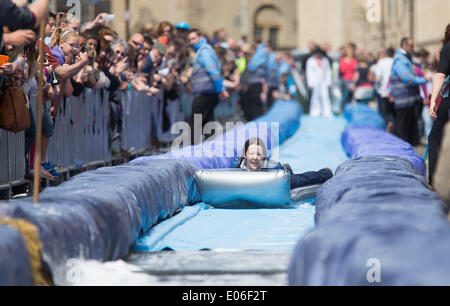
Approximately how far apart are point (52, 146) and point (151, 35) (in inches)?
217

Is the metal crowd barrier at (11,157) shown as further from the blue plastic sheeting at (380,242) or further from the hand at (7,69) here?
the blue plastic sheeting at (380,242)

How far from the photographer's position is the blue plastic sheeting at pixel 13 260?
15.5 ft

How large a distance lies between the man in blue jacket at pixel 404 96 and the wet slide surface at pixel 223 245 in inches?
266

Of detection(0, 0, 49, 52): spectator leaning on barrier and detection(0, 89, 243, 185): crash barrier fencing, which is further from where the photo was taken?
detection(0, 89, 243, 185): crash barrier fencing

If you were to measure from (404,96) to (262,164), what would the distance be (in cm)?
665

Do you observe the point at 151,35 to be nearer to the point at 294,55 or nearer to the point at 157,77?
the point at 157,77

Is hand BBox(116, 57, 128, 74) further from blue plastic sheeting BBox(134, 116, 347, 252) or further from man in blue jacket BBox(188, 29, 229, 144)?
blue plastic sheeting BBox(134, 116, 347, 252)

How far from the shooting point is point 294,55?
36.4 m

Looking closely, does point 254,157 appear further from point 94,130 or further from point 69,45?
point 94,130

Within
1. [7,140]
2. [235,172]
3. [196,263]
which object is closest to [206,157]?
[235,172]

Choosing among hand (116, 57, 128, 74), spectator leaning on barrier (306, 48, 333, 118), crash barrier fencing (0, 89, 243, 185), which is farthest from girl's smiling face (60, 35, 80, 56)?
spectator leaning on barrier (306, 48, 333, 118)

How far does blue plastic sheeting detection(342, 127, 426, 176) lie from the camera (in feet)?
32.8

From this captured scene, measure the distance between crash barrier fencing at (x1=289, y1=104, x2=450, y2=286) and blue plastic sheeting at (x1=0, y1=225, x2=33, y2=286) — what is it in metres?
1.43

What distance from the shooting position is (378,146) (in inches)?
431
